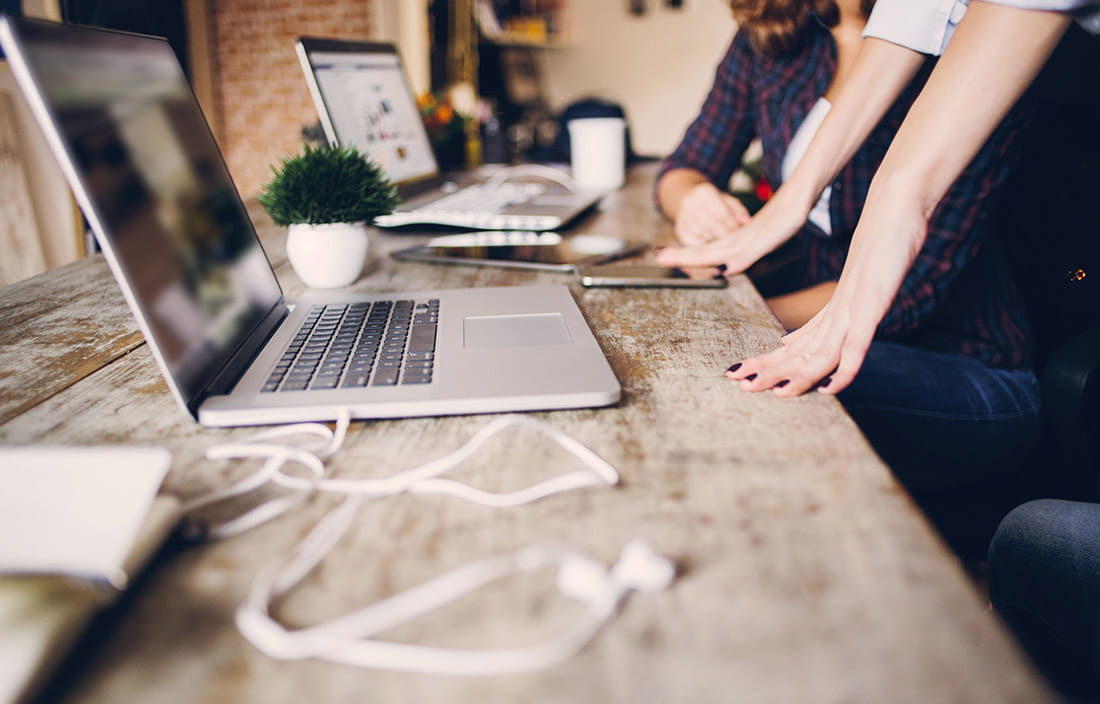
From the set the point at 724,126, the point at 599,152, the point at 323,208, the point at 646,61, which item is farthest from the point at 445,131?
the point at 646,61

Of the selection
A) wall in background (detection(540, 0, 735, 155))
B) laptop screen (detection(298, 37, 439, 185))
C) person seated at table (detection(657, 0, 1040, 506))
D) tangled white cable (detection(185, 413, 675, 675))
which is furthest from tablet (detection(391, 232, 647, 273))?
wall in background (detection(540, 0, 735, 155))

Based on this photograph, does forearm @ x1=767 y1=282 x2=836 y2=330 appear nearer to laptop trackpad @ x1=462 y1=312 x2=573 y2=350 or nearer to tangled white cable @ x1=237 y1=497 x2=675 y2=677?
laptop trackpad @ x1=462 y1=312 x2=573 y2=350

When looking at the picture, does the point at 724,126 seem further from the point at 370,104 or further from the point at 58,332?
the point at 58,332

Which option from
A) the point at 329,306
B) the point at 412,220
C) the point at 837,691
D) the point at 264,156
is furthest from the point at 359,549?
the point at 264,156

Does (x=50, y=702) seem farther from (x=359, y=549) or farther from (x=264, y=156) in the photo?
(x=264, y=156)

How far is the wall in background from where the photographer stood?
4.39 metres

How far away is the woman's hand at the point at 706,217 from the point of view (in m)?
1.14

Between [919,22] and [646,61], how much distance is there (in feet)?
13.2

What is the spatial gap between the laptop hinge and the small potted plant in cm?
14

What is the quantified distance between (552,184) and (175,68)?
107 centimetres

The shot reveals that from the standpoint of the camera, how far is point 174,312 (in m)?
0.52

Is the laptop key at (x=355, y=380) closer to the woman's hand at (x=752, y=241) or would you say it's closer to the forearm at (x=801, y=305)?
the woman's hand at (x=752, y=241)

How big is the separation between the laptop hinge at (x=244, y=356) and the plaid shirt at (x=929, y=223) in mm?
749

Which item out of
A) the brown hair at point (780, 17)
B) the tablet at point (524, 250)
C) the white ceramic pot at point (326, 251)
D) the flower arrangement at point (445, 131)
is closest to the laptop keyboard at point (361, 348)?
the white ceramic pot at point (326, 251)
